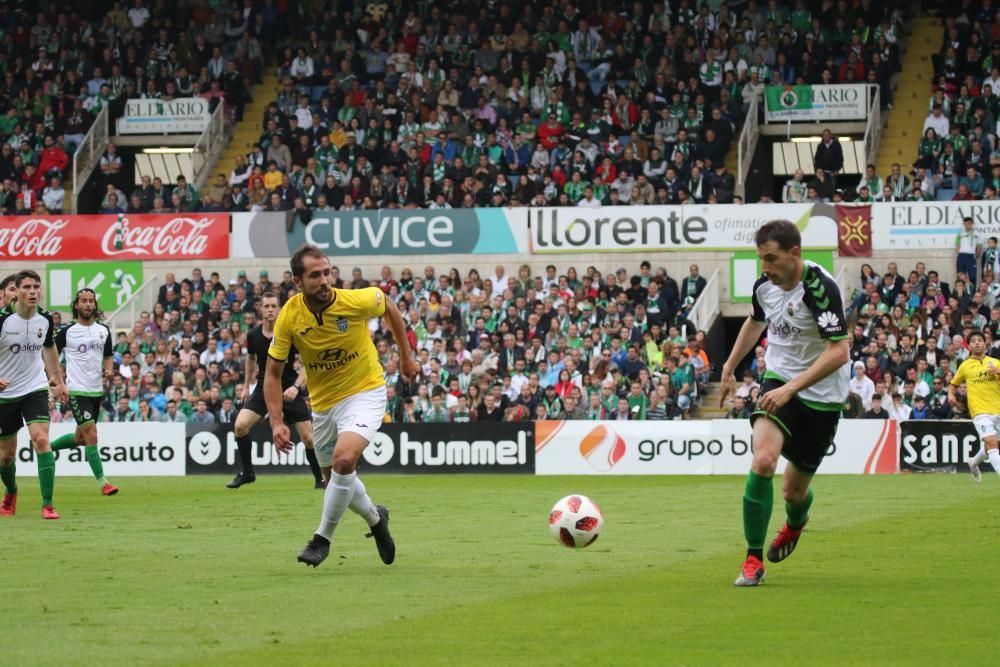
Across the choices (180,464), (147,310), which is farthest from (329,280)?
(147,310)

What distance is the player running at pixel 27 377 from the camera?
16000mm

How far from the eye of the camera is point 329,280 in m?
10.9

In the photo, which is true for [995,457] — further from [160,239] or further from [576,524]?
[160,239]

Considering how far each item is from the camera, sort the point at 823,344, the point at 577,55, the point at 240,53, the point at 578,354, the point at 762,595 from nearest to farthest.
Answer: the point at 762,595, the point at 823,344, the point at 578,354, the point at 577,55, the point at 240,53

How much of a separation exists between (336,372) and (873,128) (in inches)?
1092

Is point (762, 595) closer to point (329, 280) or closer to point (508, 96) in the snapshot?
point (329, 280)

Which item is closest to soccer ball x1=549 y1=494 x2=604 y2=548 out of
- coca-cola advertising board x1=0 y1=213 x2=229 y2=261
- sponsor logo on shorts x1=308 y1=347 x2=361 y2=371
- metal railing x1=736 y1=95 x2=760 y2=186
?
sponsor logo on shorts x1=308 y1=347 x2=361 y2=371

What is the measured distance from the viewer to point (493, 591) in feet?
31.6

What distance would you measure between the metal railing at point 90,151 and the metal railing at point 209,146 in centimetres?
231

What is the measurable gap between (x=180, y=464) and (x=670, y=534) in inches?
642

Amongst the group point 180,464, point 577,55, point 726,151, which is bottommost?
point 180,464

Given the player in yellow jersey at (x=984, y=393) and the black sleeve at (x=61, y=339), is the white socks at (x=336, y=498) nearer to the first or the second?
the black sleeve at (x=61, y=339)

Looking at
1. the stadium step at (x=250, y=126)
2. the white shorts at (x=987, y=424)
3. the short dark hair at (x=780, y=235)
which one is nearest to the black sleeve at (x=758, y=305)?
the short dark hair at (x=780, y=235)

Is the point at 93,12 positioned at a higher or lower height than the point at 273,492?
higher
